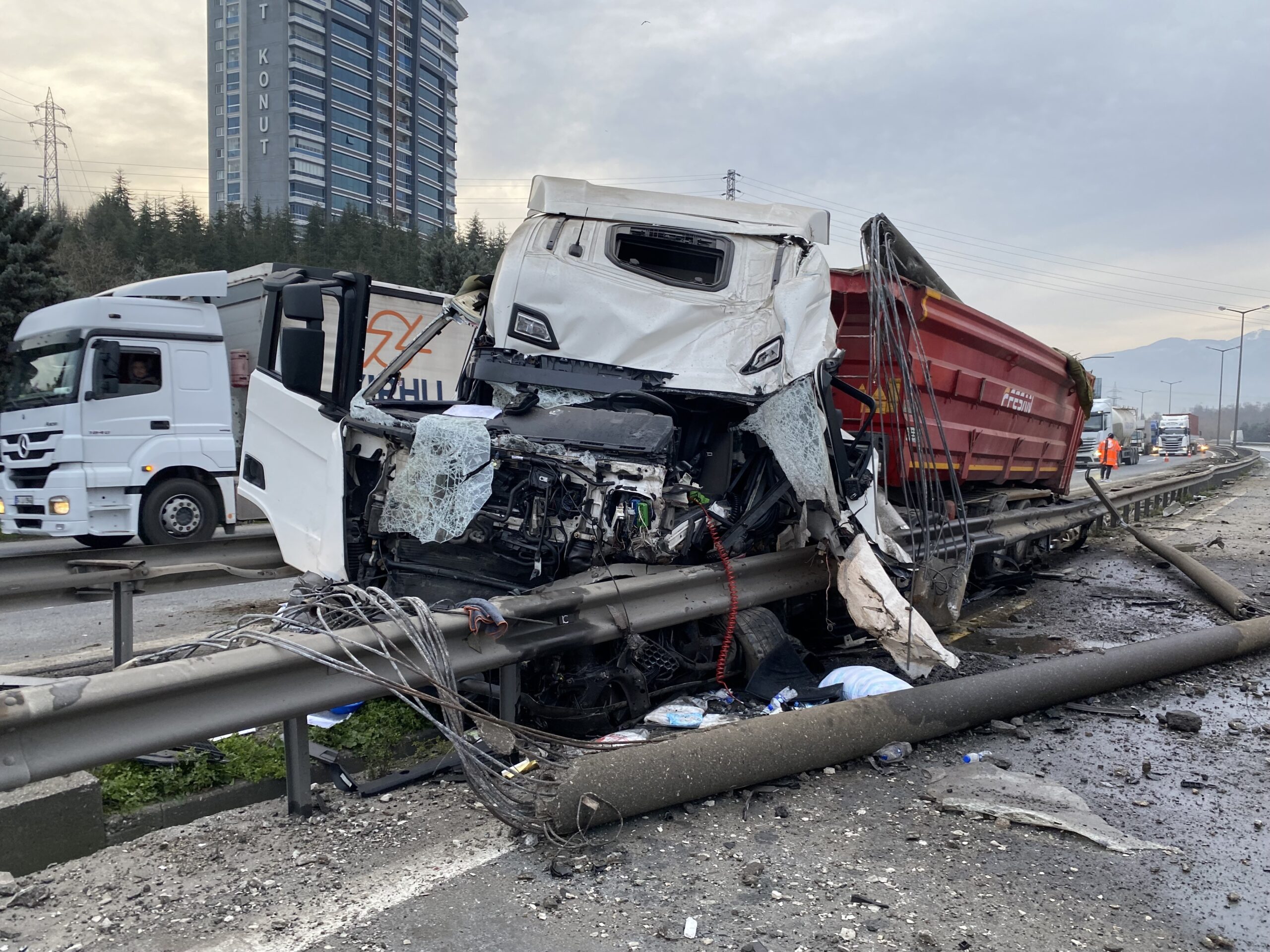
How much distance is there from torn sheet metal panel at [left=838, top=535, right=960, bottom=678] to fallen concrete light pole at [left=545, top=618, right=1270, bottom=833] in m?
0.28

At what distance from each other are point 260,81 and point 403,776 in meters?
82.6

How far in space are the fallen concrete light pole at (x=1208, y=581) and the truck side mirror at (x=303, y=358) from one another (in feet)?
19.7

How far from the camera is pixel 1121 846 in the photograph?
9.34 ft

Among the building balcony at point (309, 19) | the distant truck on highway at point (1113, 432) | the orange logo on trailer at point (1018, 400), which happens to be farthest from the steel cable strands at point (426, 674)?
the building balcony at point (309, 19)

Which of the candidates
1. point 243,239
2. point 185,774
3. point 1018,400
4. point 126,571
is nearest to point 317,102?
point 243,239

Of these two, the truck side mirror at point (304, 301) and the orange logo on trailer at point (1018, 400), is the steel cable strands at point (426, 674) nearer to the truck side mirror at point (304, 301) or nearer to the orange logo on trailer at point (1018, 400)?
the truck side mirror at point (304, 301)

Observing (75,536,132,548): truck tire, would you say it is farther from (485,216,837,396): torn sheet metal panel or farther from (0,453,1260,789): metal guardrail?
(0,453,1260,789): metal guardrail

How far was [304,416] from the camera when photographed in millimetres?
4148

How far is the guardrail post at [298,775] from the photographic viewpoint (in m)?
2.98

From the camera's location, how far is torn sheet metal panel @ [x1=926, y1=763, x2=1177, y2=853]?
2.93m

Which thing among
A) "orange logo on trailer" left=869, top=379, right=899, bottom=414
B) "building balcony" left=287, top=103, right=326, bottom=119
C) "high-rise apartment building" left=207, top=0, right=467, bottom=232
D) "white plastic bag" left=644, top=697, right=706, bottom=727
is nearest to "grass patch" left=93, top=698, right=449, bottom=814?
"white plastic bag" left=644, top=697, right=706, bottom=727

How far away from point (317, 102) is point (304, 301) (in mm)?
80324

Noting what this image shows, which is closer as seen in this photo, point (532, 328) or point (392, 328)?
point (532, 328)

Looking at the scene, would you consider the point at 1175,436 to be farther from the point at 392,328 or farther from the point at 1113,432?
the point at 392,328
